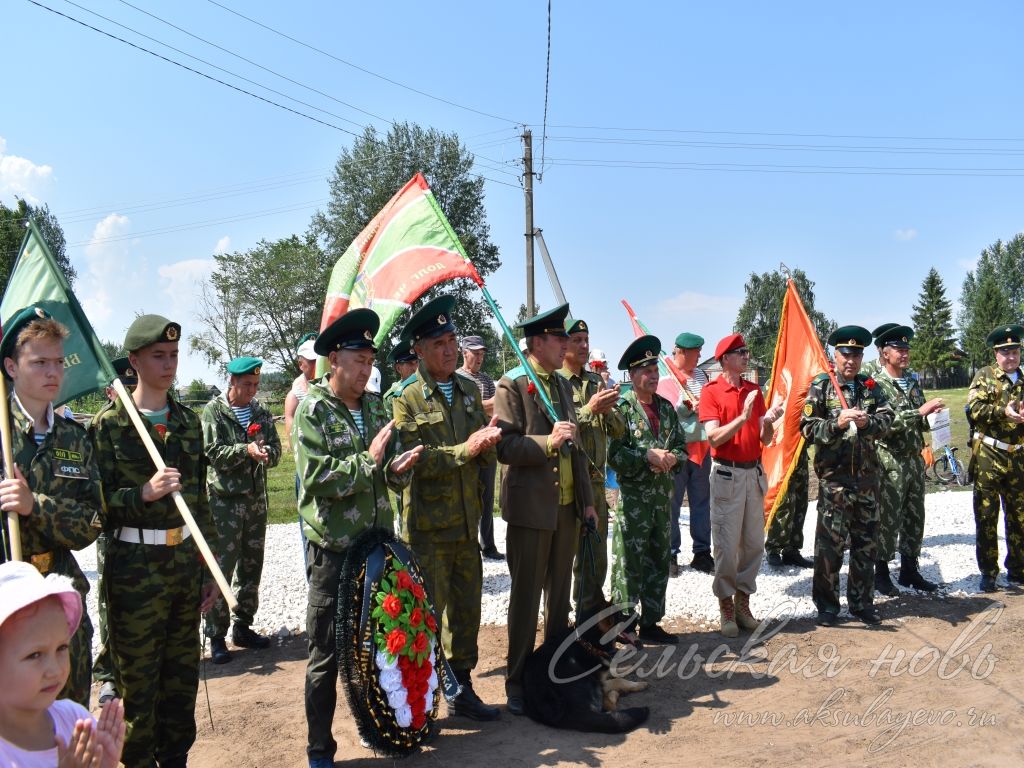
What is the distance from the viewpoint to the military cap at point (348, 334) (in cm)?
402

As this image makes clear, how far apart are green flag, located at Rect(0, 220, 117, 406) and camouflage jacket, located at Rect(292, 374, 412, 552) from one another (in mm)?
980

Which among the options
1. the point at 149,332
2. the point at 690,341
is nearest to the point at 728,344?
the point at 690,341

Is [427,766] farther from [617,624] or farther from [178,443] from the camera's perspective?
[178,443]

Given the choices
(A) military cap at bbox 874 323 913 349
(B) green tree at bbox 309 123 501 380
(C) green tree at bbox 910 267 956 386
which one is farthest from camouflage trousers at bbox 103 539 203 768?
(C) green tree at bbox 910 267 956 386

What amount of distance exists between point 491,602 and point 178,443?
4021 mm

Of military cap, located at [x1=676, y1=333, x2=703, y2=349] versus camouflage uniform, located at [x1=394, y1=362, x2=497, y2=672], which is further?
military cap, located at [x1=676, y1=333, x2=703, y2=349]

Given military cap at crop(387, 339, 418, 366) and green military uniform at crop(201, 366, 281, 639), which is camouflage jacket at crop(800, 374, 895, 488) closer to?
military cap at crop(387, 339, 418, 366)

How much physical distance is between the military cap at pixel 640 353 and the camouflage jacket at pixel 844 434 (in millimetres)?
1431

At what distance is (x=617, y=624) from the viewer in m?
5.25

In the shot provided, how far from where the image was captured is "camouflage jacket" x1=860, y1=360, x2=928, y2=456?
7.14 metres

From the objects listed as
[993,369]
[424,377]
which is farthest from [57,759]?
[993,369]

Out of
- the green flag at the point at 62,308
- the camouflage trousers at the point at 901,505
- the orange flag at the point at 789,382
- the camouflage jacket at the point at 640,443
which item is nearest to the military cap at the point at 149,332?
the green flag at the point at 62,308

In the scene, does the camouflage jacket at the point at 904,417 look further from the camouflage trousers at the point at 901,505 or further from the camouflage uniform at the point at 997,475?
the camouflage uniform at the point at 997,475

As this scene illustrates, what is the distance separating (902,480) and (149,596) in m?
6.46
